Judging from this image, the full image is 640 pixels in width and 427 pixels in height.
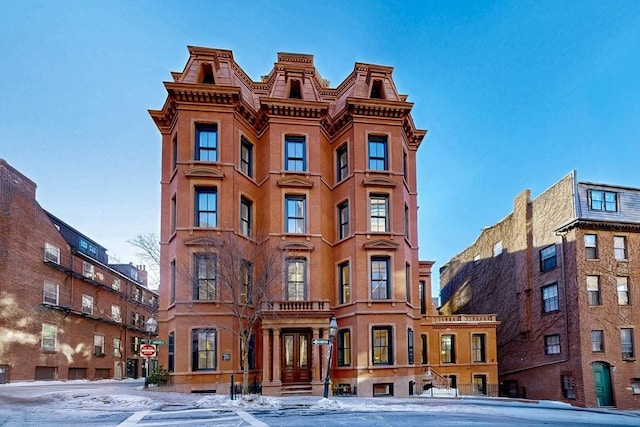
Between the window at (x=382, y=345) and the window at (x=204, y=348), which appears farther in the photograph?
the window at (x=382, y=345)

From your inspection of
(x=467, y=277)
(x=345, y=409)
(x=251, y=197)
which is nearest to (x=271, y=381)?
(x=345, y=409)

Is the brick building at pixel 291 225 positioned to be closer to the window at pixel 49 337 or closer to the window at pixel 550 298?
the window at pixel 550 298

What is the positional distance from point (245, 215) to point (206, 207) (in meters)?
2.69

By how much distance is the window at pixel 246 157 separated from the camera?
2888 centimetres

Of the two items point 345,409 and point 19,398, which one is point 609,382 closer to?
point 345,409

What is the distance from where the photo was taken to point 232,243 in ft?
83.1

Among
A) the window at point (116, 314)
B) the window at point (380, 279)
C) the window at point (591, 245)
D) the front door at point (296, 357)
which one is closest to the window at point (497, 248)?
the window at point (591, 245)

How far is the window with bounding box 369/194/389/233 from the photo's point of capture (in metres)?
28.8

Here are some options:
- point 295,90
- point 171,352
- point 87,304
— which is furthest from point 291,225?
point 87,304

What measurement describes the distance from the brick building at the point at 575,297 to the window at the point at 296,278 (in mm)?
17923

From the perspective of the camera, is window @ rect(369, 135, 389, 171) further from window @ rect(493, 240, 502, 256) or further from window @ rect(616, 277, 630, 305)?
window @ rect(493, 240, 502, 256)

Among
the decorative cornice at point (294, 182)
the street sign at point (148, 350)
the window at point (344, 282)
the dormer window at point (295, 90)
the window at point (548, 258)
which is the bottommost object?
the street sign at point (148, 350)

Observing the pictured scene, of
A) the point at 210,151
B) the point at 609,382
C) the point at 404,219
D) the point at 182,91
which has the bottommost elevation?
the point at 609,382

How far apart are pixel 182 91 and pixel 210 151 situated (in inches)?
130
